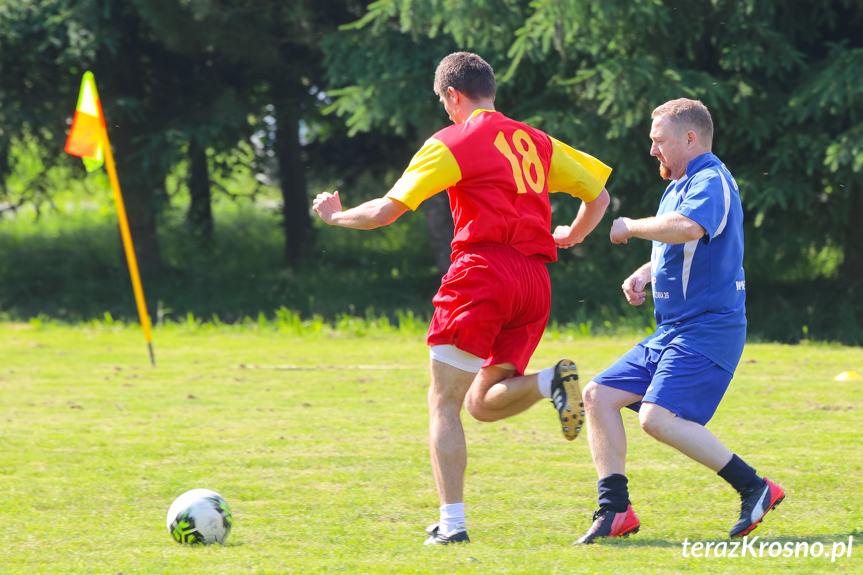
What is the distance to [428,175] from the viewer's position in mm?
4805

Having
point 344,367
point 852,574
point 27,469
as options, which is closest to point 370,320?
point 344,367

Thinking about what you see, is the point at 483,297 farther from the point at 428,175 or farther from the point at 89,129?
the point at 89,129

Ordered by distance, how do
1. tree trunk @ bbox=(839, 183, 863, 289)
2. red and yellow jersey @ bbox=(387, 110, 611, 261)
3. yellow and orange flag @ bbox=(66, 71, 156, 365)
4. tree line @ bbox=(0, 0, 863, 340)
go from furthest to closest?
tree trunk @ bbox=(839, 183, 863, 289) → tree line @ bbox=(0, 0, 863, 340) → yellow and orange flag @ bbox=(66, 71, 156, 365) → red and yellow jersey @ bbox=(387, 110, 611, 261)

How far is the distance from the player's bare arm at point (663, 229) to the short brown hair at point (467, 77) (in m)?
0.86

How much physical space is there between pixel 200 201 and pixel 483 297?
1793 cm

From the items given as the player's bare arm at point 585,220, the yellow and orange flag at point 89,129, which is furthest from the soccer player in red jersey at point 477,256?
the yellow and orange flag at point 89,129

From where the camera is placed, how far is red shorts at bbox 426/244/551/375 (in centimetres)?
491

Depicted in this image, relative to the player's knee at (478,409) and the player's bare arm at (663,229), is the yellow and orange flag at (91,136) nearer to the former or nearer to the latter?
the player's knee at (478,409)

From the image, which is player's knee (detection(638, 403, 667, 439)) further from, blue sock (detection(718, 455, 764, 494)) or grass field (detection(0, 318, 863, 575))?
grass field (detection(0, 318, 863, 575))

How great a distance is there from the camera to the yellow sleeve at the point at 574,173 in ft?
17.5

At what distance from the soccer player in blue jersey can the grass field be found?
0.24m

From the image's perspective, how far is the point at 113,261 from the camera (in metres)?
23.0

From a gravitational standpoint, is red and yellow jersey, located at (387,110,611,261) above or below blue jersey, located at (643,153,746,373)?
above

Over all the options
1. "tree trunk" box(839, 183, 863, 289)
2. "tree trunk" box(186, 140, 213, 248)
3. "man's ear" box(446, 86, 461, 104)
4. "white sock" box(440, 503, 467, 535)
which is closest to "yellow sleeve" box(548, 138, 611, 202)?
"man's ear" box(446, 86, 461, 104)
